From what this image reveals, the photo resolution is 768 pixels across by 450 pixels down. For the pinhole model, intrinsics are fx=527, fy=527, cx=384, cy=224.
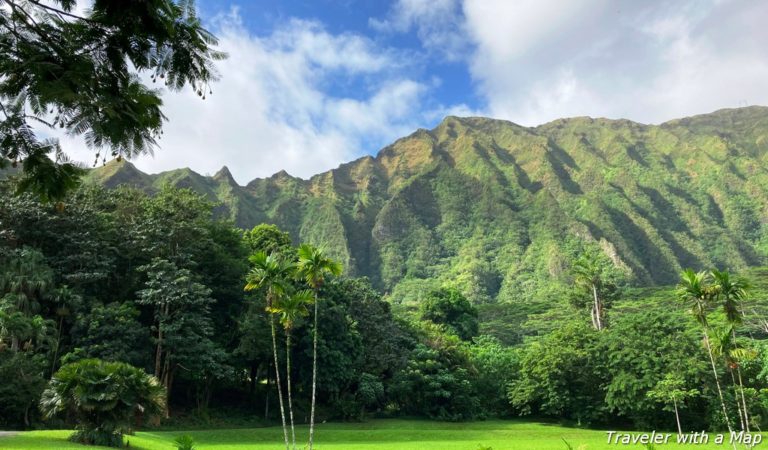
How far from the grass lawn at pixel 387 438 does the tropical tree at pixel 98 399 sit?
954 millimetres

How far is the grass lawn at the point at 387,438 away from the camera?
79.3ft

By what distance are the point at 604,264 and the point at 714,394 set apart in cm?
9804

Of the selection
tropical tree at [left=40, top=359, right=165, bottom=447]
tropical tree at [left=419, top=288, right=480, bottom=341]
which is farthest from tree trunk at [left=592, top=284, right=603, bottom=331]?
tropical tree at [left=40, top=359, right=165, bottom=447]

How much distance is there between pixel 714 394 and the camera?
119ft

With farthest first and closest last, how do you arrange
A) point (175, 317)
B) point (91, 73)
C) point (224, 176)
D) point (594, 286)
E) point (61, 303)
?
point (224, 176), point (594, 286), point (175, 317), point (61, 303), point (91, 73)

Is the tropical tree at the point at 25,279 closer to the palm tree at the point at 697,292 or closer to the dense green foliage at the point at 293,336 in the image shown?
the dense green foliage at the point at 293,336

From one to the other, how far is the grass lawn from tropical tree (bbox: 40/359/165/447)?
954mm

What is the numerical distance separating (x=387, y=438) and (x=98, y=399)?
709 inches

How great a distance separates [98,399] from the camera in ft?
60.8

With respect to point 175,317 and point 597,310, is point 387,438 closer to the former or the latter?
point 175,317

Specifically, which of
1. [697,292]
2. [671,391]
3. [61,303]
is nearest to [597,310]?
[671,391]

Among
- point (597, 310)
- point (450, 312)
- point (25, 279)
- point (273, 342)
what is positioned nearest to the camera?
point (273, 342)

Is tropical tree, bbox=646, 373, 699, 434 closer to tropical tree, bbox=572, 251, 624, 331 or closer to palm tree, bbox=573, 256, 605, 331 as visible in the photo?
tropical tree, bbox=572, 251, 624, 331

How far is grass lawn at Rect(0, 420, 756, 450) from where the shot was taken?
24.2 m
